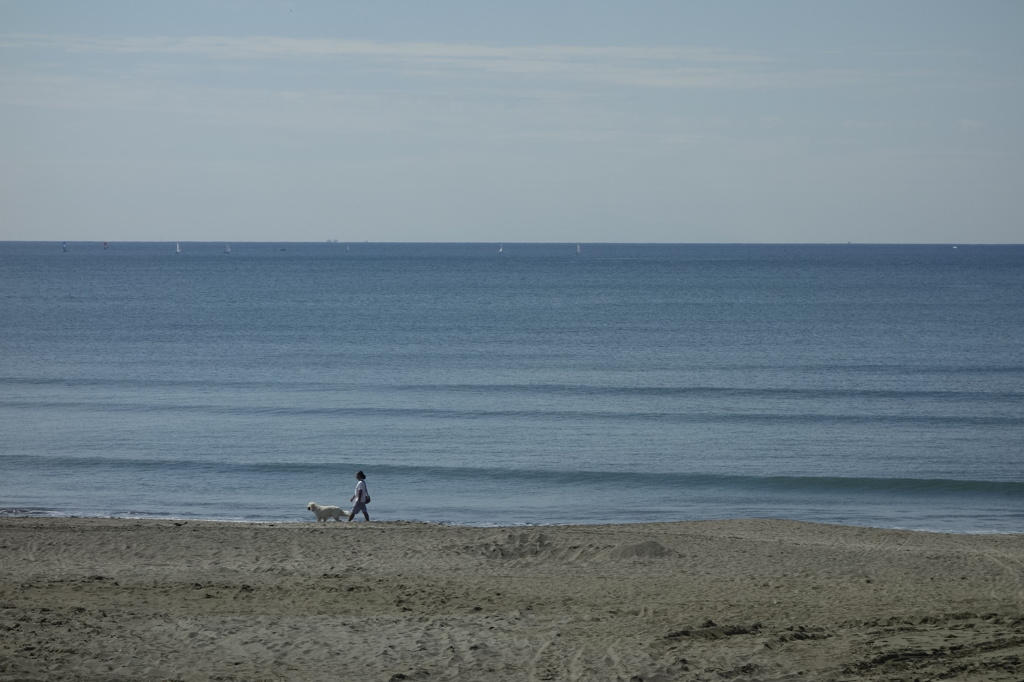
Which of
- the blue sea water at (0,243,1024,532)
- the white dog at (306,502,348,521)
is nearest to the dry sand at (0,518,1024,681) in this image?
the white dog at (306,502,348,521)

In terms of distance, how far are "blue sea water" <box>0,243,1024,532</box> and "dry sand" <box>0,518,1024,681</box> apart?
15.0ft

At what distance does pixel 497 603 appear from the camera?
14.2 meters

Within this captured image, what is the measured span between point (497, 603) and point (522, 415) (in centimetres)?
2024

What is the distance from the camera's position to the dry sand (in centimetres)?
1142

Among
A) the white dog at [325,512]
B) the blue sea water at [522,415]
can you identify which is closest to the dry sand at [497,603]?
the white dog at [325,512]

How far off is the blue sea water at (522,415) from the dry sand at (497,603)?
15.0ft

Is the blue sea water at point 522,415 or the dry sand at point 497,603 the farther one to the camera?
the blue sea water at point 522,415

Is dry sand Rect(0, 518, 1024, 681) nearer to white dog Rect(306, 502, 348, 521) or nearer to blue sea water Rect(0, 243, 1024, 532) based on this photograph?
white dog Rect(306, 502, 348, 521)

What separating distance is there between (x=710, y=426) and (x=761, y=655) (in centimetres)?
2109

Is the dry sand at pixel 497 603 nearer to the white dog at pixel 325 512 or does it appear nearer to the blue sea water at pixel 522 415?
the white dog at pixel 325 512

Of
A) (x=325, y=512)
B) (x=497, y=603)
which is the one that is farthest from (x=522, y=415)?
(x=497, y=603)

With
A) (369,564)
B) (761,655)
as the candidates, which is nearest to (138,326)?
(369,564)

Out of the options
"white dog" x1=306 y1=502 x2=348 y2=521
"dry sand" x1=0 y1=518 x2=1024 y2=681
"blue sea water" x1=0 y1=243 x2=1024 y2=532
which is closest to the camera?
"dry sand" x1=0 y1=518 x2=1024 y2=681

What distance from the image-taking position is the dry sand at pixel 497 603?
11422 mm
